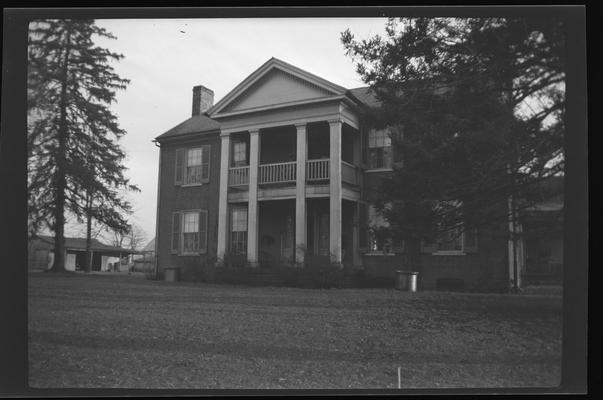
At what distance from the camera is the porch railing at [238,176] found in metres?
7.52

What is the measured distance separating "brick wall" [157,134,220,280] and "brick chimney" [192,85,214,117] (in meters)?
0.57

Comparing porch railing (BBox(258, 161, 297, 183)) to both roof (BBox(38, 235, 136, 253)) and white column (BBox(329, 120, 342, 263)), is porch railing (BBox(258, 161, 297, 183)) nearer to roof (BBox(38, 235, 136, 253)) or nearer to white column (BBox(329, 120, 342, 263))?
white column (BBox(329, 120, 342, 263))

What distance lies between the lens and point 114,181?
6.80 metres

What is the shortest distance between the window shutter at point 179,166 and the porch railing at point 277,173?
1212 mm

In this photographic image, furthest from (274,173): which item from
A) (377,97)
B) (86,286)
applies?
(86,286)

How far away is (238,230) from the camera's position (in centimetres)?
745

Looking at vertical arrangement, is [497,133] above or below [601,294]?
above

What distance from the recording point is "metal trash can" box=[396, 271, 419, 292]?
673 cm

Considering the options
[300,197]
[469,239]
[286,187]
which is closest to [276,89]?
[286,187]

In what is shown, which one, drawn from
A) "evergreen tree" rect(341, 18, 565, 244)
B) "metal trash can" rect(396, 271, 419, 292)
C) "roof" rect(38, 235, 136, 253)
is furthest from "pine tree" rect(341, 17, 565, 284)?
"roof" rect(38, 235, 136, 253)

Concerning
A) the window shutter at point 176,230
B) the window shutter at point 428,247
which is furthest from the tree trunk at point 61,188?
the window shutter at point 428,247

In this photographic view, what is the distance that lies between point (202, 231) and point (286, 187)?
143 centimetres

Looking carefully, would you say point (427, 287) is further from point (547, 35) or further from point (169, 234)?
point (169, 234)

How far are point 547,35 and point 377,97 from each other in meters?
2.21
